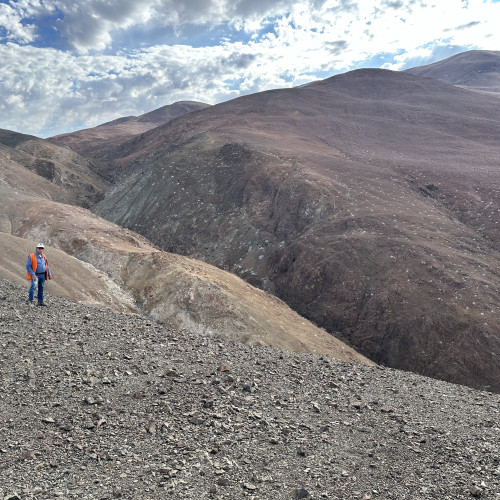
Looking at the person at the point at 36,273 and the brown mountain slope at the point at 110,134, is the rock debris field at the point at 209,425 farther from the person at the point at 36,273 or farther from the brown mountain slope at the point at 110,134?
the brown mountain slope at the point at 110,134

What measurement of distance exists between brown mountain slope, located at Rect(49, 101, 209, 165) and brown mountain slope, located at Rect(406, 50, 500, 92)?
95907 millimetres

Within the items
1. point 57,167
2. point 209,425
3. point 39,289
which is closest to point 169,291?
point 39,289

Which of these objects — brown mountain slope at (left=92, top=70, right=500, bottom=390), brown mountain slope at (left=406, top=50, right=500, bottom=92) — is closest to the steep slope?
brown mountain slope at (left=92, top=70, right=500, bottom=390)

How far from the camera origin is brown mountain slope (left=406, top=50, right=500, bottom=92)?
460 ft

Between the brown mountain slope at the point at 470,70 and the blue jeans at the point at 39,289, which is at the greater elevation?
the brown mountain slope at the point at 470,70

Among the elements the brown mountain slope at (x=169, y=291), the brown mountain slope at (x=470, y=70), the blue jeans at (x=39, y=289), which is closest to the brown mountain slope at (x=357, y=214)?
the brown mountain slope at (x=169, y=291)

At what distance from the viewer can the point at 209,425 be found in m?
8.64

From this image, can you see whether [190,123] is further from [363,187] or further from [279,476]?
[279,476]

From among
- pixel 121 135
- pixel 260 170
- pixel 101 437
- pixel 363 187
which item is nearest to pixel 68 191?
pixel 260 170

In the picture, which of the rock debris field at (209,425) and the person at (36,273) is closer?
the rock debris field at (209,425)

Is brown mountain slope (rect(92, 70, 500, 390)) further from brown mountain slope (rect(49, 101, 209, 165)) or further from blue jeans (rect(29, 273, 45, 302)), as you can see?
brown mountain slope (rect(49, 101, 209, 165))

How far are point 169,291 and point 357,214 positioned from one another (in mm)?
19595

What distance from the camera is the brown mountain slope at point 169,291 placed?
1827 cm

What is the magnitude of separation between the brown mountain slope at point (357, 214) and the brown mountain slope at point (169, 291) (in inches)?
206
